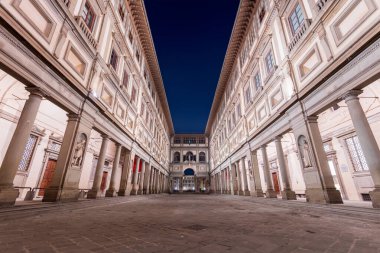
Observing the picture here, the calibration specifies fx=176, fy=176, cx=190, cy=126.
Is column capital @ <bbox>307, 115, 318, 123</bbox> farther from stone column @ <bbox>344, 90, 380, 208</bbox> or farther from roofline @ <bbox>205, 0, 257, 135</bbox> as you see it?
roofline @ <bbox>205, 0, 257, 135</bbox>

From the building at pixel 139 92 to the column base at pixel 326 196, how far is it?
0.14ft

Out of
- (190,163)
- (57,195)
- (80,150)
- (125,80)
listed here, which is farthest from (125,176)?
(190,163)

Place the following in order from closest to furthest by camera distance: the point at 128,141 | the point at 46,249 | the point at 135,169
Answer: the point at 46,249
the point at 128,141
the point at 135,169

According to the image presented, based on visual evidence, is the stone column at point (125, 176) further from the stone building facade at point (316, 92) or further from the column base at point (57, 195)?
the stone building facade at point (316, 92)

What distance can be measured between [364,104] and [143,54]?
1882 cm

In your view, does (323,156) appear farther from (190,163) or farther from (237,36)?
(190,163)

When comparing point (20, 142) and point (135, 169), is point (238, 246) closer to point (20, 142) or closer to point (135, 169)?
point (20, 142)

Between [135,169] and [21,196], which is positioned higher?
[135,169]

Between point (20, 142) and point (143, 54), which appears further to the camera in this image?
point (143, 54)

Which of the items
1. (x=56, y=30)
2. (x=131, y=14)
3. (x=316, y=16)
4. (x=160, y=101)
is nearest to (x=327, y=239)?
(x=316, y=16)

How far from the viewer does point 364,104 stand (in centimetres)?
939

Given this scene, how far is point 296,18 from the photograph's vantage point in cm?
962

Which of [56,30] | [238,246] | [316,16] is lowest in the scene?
[238,246]

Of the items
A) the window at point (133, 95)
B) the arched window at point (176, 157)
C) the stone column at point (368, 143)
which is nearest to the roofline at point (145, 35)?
the window at point (133, 95)
